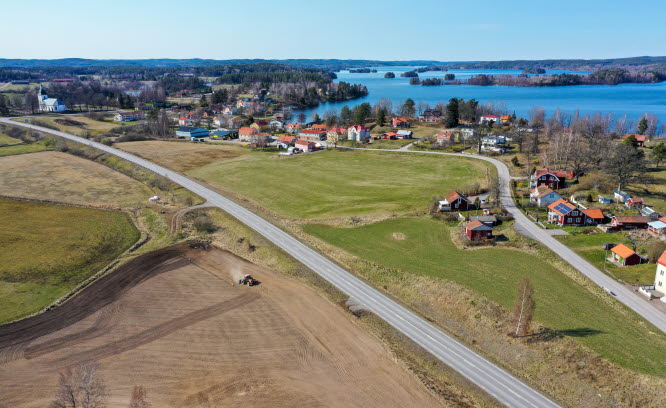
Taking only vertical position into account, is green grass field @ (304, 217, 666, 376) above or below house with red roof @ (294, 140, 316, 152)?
below

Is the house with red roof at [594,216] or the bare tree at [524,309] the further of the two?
the house with red roof at [594,216]

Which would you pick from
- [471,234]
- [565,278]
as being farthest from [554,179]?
[565,278]

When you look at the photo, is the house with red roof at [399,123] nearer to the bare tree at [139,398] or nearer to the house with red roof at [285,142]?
the house with red roof at [285,142]

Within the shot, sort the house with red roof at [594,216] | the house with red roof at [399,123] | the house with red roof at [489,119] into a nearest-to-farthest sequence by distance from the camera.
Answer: the house with red roof at [594,216]
the house with red roof at [489,119]
the house with red roof at [399,123]

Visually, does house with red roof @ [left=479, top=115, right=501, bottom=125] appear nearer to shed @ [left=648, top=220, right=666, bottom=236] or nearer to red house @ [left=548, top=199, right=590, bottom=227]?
red house @ [left=548, top=199, right=590, bottom=227]

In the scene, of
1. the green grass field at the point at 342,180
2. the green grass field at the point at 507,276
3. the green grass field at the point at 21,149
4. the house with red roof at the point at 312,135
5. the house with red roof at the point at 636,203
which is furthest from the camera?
the house with red roof at the point at 312,135

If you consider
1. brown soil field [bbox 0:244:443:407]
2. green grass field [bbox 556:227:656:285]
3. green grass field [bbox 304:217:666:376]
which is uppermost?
green grass field [bbox 556:227:656:285]

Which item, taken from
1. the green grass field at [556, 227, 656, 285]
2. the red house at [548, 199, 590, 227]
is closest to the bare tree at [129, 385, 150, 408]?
the green grass field at [556, 227, 656, 285]

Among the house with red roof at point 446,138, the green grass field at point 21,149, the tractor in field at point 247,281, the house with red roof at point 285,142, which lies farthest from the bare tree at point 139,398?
the house with red roof at point 446,138
